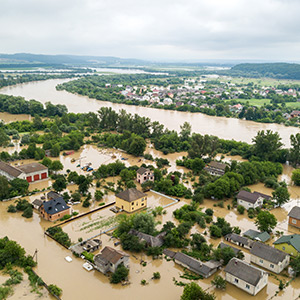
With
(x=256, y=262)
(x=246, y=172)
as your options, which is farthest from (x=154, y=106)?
(x=256, y=262)

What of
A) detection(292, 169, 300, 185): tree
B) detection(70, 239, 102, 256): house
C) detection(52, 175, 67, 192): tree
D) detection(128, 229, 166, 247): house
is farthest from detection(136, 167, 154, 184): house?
detection(292, 169, 300, 185): tree

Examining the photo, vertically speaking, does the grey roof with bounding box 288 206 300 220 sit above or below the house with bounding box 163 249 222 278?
above

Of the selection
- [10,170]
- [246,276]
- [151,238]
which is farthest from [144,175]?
[246,276]

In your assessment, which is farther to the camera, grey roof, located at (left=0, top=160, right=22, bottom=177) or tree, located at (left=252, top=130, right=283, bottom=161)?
tree, located at (left=252, top=130, right=283, bottom=161)

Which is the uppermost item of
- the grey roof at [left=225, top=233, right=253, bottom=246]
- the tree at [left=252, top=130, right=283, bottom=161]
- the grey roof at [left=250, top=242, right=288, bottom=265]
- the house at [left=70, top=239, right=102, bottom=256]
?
the tree at [left=252, top=130, right=283, bottom=161]

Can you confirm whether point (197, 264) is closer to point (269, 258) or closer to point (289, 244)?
point (269, 258)

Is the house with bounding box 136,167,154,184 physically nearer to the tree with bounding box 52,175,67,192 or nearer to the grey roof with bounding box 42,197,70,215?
the tree with bounding box 52,175,67,192
